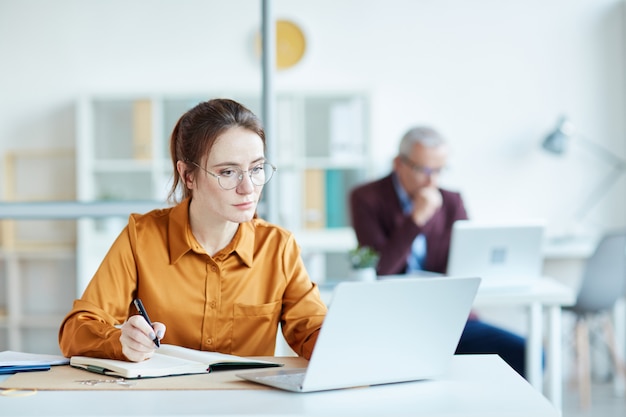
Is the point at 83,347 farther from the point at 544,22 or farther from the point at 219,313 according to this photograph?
the point at 544,22

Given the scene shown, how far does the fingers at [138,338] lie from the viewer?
1547mm

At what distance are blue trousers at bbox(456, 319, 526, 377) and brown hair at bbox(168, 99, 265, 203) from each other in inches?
55.3

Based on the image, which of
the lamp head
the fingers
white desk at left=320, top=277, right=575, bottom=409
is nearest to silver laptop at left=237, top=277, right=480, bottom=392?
the fingers

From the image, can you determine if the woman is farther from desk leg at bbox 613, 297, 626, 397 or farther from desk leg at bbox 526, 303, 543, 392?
desk leg at bbox 613, 297, 626, 397

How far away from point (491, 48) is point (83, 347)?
3.96 meters

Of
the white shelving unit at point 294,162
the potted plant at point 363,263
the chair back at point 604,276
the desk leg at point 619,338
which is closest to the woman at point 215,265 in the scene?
the potted plant at point 363,263

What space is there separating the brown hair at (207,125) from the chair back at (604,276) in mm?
2648

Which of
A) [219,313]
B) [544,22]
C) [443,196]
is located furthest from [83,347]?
[544,22]

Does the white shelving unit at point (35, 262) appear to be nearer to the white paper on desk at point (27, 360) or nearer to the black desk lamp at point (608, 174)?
the black desk lamp at point (608, 174)

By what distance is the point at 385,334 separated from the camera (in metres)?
1.42

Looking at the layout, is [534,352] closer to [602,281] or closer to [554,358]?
[554,358]

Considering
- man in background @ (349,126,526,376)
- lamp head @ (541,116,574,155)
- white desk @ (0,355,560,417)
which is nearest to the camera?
white desk @ (0,355,560,417)

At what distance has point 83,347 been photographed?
171 cm

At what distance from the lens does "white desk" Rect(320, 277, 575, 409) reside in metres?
3.03
